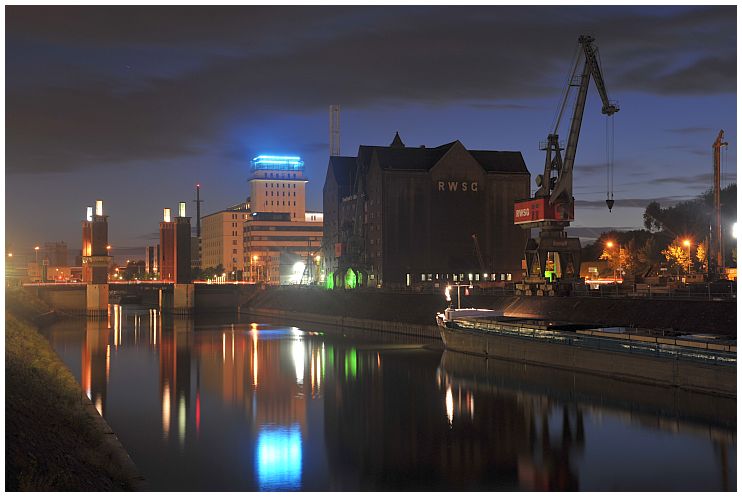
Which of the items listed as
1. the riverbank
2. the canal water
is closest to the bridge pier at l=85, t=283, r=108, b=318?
the canal water

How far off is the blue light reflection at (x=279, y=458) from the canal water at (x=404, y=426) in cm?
10

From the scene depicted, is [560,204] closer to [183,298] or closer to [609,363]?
[609,363]

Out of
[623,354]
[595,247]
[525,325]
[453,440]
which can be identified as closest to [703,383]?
[623,354]

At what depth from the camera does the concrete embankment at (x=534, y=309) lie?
212 ft

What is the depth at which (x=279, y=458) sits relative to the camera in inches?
1623

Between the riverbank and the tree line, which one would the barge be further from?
the tree line

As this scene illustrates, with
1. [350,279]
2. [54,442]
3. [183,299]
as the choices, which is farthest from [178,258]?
[54,442]

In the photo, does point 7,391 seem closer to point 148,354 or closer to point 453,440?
point 453,440

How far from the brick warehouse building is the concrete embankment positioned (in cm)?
1076

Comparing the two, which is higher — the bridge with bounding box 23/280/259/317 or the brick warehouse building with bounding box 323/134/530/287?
the brick warehouse building with bounding box 323/134/530/287

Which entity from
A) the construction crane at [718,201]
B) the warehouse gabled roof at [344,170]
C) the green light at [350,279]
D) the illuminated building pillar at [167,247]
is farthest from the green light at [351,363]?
the illuminated building pillar at [167,247]

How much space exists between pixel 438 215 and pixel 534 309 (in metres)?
53.7

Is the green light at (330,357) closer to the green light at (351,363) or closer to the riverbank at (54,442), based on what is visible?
the green light at (351,363)

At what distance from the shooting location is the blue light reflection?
3603cm
